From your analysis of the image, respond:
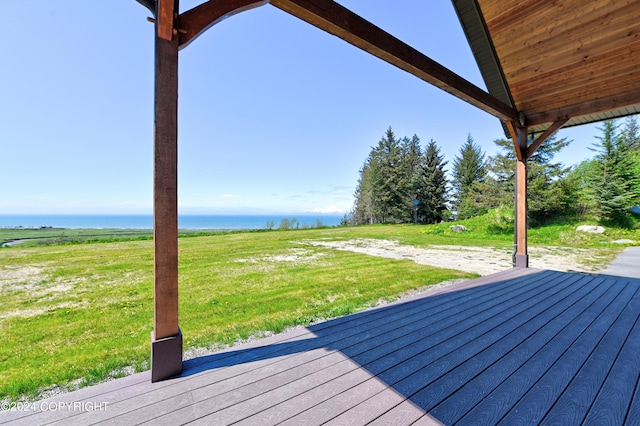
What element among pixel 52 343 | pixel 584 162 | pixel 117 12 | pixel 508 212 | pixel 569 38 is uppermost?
pixel 584 162

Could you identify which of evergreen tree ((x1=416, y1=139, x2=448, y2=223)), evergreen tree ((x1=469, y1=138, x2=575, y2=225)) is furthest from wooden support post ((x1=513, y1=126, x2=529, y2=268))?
evergreen tree ((x1=416, y1=139, x2=448, y2=223))

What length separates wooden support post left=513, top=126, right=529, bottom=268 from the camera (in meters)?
4.59

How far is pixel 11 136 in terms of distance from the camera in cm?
694

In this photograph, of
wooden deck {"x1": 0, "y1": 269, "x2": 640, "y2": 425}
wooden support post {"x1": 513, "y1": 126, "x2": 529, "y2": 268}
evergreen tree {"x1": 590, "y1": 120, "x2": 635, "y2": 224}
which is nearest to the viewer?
wooden deck {"x1": 0, "y1": 269, "x2": 640, "y2": 425}

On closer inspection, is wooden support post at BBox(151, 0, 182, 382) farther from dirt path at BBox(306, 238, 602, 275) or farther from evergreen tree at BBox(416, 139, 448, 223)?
evergreen tree at BBox(416, 139, 448, 223)

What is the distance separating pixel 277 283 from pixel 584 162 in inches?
887

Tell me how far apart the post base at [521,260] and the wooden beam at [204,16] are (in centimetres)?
566

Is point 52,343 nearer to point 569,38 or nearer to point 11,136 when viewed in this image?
point 569,38

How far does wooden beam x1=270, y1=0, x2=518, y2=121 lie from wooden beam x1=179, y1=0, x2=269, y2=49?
32cm

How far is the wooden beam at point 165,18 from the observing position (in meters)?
1.42

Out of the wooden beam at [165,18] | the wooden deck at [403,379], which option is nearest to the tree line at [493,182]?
the wooden deck at [403,379]

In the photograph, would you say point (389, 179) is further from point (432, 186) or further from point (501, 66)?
point (501, 66)

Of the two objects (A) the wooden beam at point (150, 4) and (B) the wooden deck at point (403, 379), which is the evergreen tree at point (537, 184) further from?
(A) the wooden beam at point (150, 4)

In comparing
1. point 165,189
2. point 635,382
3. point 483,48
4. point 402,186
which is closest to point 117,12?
point 165,189
